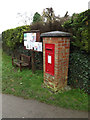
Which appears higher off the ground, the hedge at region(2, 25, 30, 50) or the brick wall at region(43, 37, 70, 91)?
the hedge at region(2, 25, 30, 50)

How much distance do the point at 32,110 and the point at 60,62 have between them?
1879 mm

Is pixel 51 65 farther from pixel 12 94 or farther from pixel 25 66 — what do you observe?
pixel 25 66

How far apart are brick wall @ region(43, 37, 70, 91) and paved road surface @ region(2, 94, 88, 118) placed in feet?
3.03

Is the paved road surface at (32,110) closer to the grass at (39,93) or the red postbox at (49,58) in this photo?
the grass at (39,93)

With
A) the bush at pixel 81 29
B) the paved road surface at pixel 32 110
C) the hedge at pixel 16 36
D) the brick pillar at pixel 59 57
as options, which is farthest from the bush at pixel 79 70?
the hedge at pixel 16 36

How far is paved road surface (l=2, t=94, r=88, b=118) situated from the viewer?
2.88 metres

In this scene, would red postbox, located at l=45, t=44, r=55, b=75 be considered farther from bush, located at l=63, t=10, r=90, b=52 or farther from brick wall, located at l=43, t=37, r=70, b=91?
bush, located at l=63, t=10, r=90, b=52

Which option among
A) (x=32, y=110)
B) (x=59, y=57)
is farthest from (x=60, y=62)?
(x=32, y=110)

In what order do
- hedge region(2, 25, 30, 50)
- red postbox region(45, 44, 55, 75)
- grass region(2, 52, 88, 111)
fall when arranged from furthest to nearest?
hedge region(2, 25, 30, 50) → red postbox region(45, 44, 55, 75) → grass region(2, 52, 88, 111)

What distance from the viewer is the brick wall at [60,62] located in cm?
354

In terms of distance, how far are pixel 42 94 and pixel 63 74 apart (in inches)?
44.6

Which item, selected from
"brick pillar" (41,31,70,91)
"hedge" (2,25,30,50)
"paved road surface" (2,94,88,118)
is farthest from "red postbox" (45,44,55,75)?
"hedge" (2,25,30,50)

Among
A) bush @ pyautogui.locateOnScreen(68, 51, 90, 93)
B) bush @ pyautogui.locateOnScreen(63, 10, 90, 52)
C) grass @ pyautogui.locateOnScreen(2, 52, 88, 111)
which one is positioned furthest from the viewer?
bush @ pyautogui.locateOnScreen(68, 51, 90, 93)

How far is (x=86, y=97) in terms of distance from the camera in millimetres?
3480
